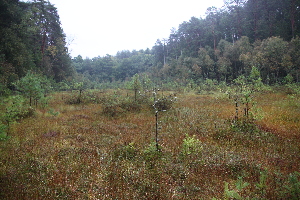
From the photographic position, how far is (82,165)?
17.6ft

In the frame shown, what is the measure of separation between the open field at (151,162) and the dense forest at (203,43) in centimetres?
981

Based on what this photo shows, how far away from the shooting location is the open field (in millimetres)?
3995

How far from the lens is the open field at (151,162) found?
3995 mm

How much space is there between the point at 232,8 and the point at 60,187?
61.2 meters

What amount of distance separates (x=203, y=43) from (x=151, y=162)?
59577 mm

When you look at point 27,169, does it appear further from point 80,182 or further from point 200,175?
point 200,175

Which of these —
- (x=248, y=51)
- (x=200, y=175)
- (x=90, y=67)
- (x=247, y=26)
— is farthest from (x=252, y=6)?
(x=90, y=67)

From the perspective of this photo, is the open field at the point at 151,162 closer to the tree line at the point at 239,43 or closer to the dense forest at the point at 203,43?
the dense forest at the point at 203,43

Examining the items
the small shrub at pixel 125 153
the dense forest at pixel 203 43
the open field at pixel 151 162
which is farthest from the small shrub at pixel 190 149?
the dense forest at pixel 203 43

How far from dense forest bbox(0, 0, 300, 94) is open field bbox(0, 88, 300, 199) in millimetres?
9811

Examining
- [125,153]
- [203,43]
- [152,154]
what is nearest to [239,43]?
[203,43]

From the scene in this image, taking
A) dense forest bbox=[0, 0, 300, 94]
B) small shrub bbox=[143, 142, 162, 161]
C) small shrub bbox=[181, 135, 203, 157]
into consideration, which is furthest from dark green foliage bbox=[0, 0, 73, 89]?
small shrub bbox=[181, 135, 203, 157]

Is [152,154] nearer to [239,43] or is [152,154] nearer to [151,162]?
[151,162]

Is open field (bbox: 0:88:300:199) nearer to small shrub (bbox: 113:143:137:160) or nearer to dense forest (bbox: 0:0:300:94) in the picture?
small shrub (bbox: 113:143:137:160)
